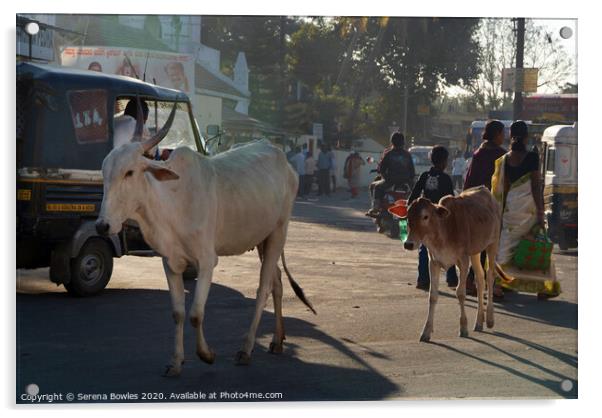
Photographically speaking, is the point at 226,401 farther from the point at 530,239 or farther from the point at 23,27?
the point at 530,239

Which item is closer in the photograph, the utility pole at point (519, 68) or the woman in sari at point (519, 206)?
the utility pole at point (519, 68)

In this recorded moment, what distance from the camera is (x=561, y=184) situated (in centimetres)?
1120

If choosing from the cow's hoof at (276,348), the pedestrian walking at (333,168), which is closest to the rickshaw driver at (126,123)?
the pedestrian walking at (333,168)

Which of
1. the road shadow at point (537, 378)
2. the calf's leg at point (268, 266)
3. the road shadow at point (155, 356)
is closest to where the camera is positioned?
the road shadow at point (155, 356)

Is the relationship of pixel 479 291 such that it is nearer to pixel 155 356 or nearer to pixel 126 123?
pixel 155 356

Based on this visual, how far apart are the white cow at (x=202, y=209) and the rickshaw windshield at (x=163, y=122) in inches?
67.5

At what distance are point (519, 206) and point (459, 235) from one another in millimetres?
935

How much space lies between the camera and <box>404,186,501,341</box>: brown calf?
902cm

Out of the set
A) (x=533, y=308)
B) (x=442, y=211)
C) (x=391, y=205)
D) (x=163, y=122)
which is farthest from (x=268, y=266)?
(x=533, y=308)

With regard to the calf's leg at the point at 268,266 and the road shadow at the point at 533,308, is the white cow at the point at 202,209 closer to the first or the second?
the calf's leg at the point at 268,266

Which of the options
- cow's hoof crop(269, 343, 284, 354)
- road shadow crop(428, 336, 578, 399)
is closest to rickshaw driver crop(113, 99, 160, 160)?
cow's hoof crop(269, 343, 284, 354)

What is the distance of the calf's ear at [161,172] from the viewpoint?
721cm

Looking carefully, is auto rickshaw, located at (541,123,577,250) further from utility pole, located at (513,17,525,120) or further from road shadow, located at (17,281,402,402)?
road shadow, located at (17,281,402,402)
